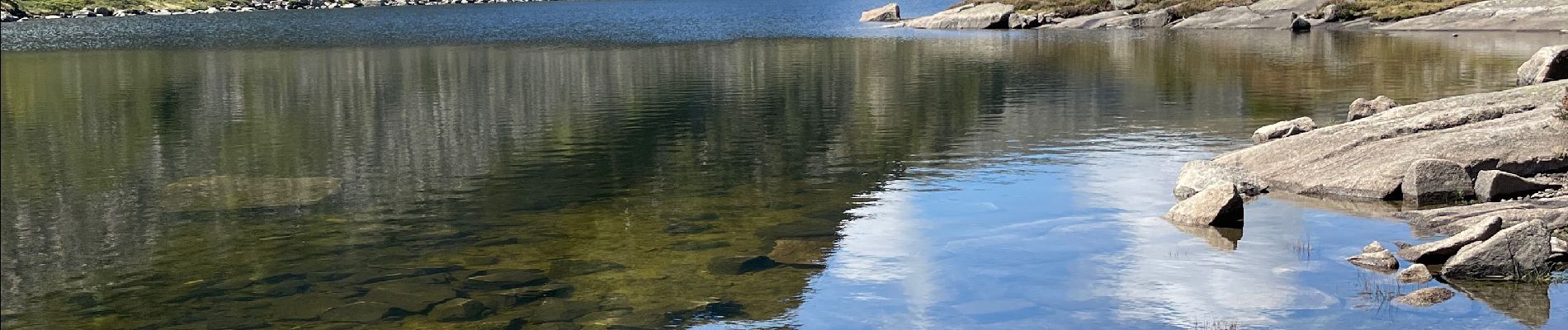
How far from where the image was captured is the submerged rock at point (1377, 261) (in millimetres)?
21578

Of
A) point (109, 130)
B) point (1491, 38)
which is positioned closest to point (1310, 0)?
point (1491, 38)

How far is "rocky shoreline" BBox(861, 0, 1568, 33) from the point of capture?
9556 cm

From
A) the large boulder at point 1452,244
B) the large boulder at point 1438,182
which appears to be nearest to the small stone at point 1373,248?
the large boulder at point 1452,244

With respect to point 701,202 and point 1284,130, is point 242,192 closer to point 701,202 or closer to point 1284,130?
point 701,202

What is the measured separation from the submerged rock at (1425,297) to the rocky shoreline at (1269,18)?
263 feet

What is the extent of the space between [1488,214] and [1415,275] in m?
4.51

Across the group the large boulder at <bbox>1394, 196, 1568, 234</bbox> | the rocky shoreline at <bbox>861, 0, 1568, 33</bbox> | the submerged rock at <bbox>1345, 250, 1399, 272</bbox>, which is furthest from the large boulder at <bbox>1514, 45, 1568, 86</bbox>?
the rocky shoreline at <bbox>861, 0, 1568, 33</bbox>

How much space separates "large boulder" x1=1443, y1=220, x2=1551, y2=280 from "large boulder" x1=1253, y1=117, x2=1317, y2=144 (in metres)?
14.5

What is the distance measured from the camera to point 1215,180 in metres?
29.0

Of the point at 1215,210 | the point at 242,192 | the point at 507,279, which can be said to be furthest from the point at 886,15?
the point at 507,279

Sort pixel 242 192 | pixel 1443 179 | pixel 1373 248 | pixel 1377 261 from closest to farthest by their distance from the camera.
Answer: pixel 1377 261, pixel 1373 248, pixel 1443 179, pixel 242 192

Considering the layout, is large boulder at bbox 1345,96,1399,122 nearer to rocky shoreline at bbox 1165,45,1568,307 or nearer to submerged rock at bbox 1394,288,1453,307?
rocky shoreline at bbox 1165,45,1568,307

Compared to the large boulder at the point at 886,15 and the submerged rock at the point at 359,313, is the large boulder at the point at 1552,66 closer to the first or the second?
the submerged rock at the point at 359,313

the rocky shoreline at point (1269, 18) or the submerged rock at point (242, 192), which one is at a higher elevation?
the rocky shoreline at point (1269, 18)
